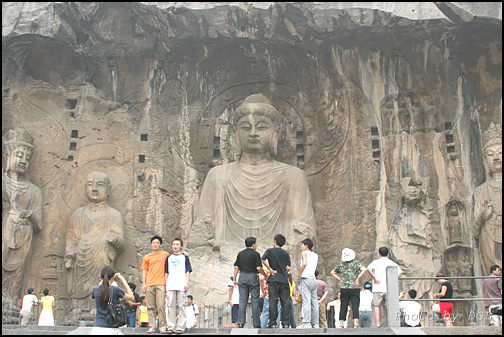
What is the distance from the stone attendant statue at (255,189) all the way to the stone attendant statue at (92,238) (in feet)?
5.26

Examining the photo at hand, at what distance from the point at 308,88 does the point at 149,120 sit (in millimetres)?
3191

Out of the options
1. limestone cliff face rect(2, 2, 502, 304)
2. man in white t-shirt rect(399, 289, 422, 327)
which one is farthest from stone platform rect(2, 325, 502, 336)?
limestone cliff face rect(2, 2, 502, 304)

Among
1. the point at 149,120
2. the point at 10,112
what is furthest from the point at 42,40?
the point at 149,120

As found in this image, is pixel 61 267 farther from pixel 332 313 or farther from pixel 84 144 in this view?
pixel 332 313

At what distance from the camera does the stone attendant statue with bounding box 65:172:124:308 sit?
45.1 feet

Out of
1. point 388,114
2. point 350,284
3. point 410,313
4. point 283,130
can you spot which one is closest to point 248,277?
point 350,284

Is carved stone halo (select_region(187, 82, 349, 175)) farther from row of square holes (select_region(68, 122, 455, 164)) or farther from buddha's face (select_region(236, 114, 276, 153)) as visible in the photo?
buddha's face (select_region(236, 114, 276, 153))

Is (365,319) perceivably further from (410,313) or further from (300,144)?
(300,144)

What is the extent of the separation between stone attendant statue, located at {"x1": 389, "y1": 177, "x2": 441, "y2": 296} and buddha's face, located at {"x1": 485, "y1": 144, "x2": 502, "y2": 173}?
49.6 inches

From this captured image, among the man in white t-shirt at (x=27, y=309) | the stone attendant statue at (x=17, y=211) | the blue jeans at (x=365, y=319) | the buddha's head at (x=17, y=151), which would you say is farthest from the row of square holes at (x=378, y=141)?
the man in white t-shirt at (x=27, y=309)

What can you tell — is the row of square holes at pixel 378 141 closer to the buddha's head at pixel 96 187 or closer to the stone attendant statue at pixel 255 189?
the stone attendant statue at pixel 255 189

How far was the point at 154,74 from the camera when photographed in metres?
15.2

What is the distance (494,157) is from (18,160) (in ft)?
27.4

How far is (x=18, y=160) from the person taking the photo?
1405cm
